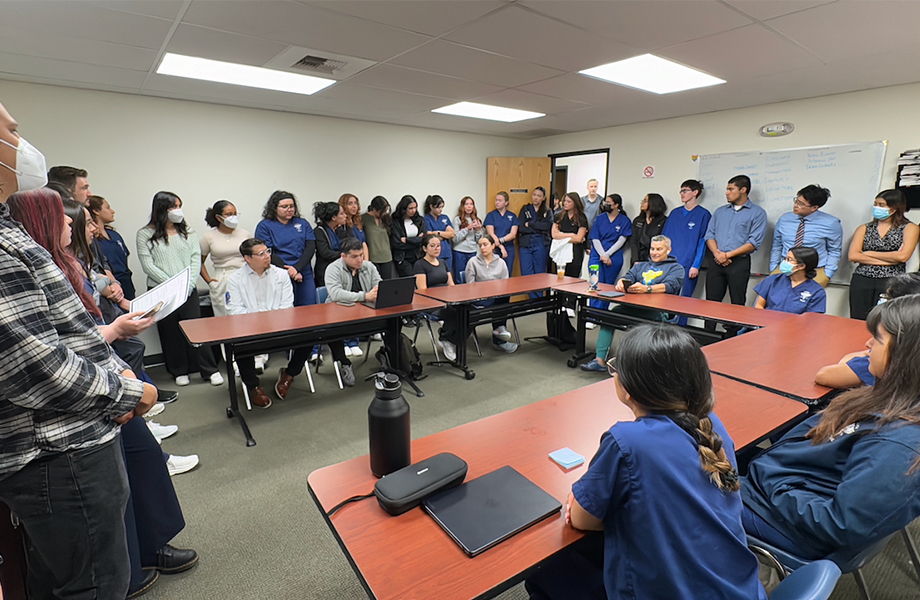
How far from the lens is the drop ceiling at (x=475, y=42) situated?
88.9 inches

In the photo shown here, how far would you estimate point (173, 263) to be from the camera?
390 cm

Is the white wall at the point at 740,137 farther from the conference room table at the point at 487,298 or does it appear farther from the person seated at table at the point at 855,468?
the person seated at table at the point at 855,468

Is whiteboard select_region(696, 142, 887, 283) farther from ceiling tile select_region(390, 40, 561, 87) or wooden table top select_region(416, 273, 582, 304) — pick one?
ceiling tile select_region(390, 40, 561, 87)

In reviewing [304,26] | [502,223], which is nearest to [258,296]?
[304,26]

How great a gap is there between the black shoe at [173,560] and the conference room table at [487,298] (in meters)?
2.29

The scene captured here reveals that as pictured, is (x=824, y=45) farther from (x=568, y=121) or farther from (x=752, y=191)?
(x=568, y=121)

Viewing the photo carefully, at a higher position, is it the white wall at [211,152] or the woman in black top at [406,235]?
the white wall at [211,152]

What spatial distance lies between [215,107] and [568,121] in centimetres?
404

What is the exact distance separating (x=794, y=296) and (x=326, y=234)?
4345 mm

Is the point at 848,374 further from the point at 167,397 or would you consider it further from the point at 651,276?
the point at 167,397

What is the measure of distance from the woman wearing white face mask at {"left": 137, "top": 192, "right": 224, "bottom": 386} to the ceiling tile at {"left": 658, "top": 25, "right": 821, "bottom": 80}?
160 inches

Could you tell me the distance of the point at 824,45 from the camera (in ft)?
9.21

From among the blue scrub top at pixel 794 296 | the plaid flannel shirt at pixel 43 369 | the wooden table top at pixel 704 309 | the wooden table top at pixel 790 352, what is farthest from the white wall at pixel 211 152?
the wooden table top at pixel 790 352

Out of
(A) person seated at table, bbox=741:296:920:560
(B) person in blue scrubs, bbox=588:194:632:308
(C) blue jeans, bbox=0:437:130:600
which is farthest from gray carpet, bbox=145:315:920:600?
(B) person in blue scrubs, bbox=588:194:632:308
